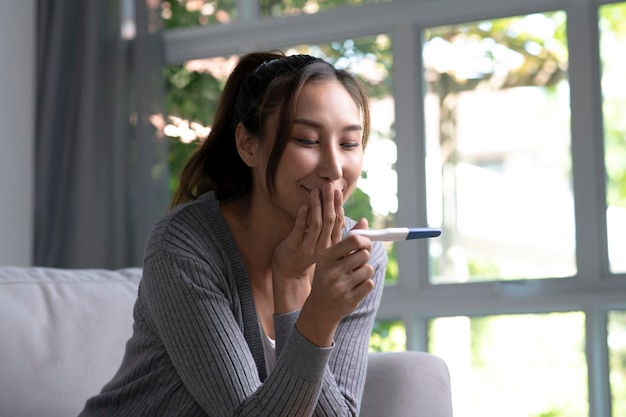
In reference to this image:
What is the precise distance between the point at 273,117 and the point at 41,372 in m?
0.69

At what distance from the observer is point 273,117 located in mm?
1482

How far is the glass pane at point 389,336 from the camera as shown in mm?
2904

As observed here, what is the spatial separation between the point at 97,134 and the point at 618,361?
1914 mm

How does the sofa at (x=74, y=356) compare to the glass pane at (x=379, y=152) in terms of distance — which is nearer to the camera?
the sofa at (x=74, y=356)

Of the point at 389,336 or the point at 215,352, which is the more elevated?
the point at 215,352

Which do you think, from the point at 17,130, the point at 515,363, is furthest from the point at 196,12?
the point at 515,363

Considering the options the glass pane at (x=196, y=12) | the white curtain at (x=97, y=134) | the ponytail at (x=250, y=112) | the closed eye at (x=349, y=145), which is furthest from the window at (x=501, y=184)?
the closed eye at (x=349, y=145)

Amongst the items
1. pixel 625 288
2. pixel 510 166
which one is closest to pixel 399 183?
pixel 510 166

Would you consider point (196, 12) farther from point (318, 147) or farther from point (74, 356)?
point (318, 147)

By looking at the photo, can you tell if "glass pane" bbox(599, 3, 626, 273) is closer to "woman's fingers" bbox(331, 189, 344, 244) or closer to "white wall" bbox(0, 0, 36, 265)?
"woman's fingers" bbox(331, 189, 344, 244)

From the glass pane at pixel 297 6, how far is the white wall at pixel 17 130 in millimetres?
866

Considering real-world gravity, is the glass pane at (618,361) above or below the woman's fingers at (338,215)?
below

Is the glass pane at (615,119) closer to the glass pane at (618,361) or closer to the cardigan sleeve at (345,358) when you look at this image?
the glass pane at (618,361)

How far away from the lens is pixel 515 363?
2732mm
